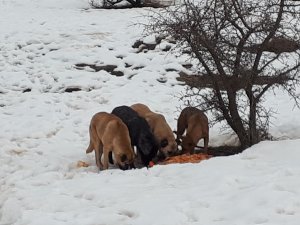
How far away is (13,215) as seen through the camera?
20.1 ft

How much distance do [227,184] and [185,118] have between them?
3068 millimetres

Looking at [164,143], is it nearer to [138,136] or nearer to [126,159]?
[138,136]

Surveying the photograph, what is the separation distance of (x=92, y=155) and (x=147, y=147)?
1152mm

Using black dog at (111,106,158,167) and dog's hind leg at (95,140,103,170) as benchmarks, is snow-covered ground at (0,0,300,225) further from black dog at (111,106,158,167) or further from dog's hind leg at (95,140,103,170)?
black dog at (111,106,158,167)

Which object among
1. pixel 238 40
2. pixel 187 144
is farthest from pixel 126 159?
pixel 238 40

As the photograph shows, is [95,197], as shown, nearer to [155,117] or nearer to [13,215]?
[13,215]

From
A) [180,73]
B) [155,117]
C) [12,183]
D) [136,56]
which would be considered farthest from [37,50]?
[12,183]

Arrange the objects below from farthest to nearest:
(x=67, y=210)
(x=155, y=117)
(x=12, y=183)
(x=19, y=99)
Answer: (x=19, y=99) → (x=155, y=117) → (x=12, y=183) → (x=67, y=210)

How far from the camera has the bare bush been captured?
7.70 meters

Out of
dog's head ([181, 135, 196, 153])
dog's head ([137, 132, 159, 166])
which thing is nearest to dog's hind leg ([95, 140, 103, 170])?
dog's head ([137, 132, 159, 166])

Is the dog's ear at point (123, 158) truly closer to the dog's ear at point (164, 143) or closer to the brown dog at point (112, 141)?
the brown dog at point (112, 141)

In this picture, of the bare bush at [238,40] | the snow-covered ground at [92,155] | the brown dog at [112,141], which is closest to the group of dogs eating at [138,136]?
the brown dog at [112,141]

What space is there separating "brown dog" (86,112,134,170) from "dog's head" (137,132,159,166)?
1.50 feet

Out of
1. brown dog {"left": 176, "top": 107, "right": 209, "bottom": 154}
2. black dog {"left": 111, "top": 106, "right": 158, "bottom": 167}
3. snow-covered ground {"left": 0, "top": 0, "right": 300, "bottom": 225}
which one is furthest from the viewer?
brown dog {"left": 176, "top": 107, "right": 209, "bottom": 154}
